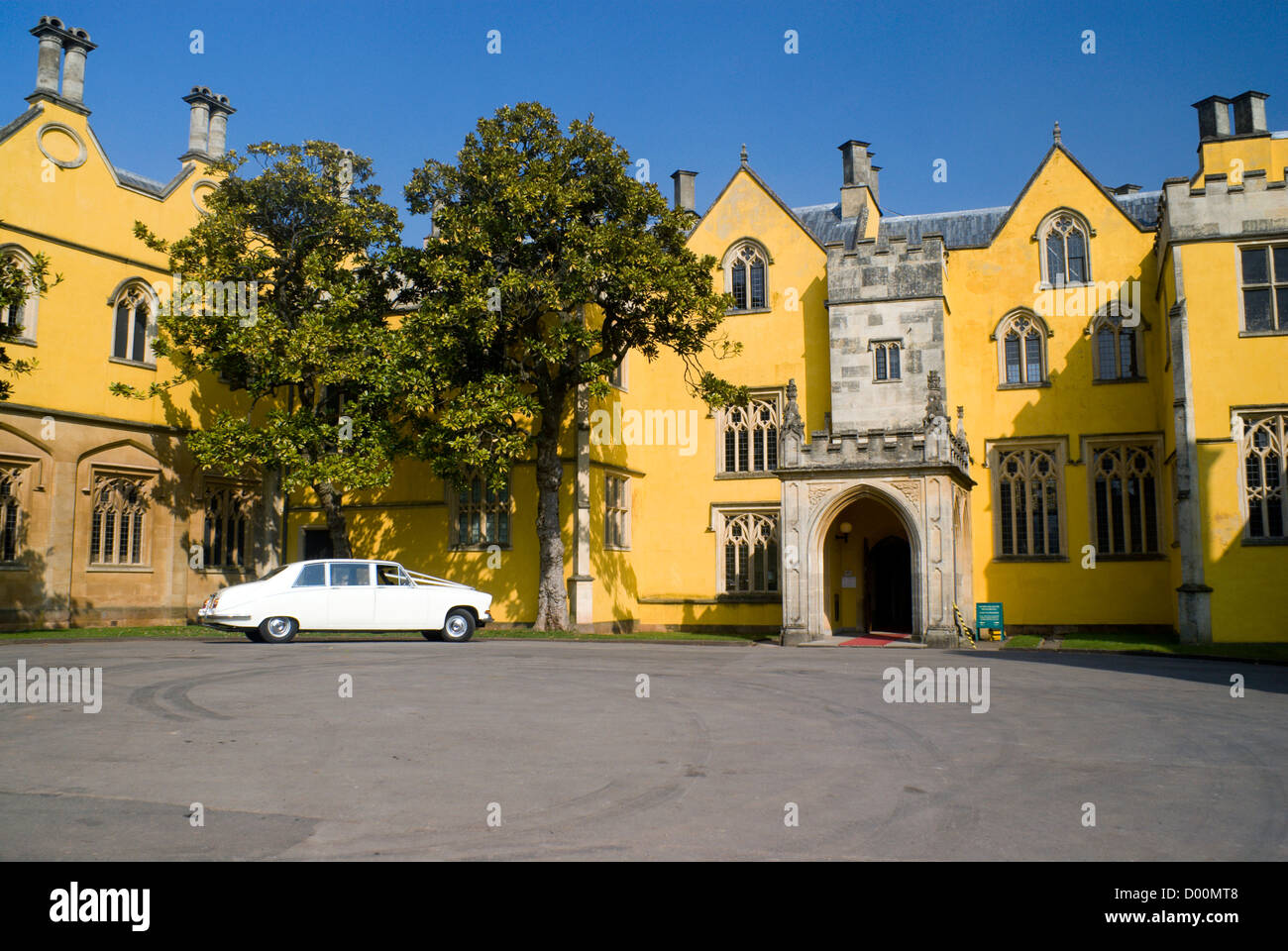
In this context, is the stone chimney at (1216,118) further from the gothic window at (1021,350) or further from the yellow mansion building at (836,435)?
the gothic window at (1021,350)

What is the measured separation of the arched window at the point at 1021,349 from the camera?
2858 centimetres

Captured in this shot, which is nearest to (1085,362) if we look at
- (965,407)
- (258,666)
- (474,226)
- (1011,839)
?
(965,407)

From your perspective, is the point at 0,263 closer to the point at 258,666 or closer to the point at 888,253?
the point at 258,666

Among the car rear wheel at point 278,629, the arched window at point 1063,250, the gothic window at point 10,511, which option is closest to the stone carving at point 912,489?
the arched window at point 1063,250

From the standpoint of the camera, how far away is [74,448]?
25.5m

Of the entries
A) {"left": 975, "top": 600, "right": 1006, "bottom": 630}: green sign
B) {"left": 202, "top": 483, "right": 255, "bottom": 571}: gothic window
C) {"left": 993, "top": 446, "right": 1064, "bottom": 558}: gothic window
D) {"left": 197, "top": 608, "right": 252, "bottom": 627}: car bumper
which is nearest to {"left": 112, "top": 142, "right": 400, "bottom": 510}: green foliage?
{"left": 202, "top": 483, "right": 255, "bottom": 571}: gothic window

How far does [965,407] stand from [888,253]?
4.94m

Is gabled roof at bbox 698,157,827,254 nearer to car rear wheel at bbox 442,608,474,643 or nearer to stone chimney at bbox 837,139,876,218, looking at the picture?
stone chimney at bbox 837,139,876,218

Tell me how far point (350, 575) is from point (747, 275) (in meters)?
16.5

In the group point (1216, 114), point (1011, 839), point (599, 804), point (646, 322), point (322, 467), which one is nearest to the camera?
point (1011, 839)

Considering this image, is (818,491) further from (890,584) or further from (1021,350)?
(1021,350)

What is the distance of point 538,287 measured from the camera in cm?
2386

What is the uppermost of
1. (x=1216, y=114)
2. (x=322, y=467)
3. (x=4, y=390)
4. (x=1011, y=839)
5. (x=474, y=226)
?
(x=1216, y=114)
